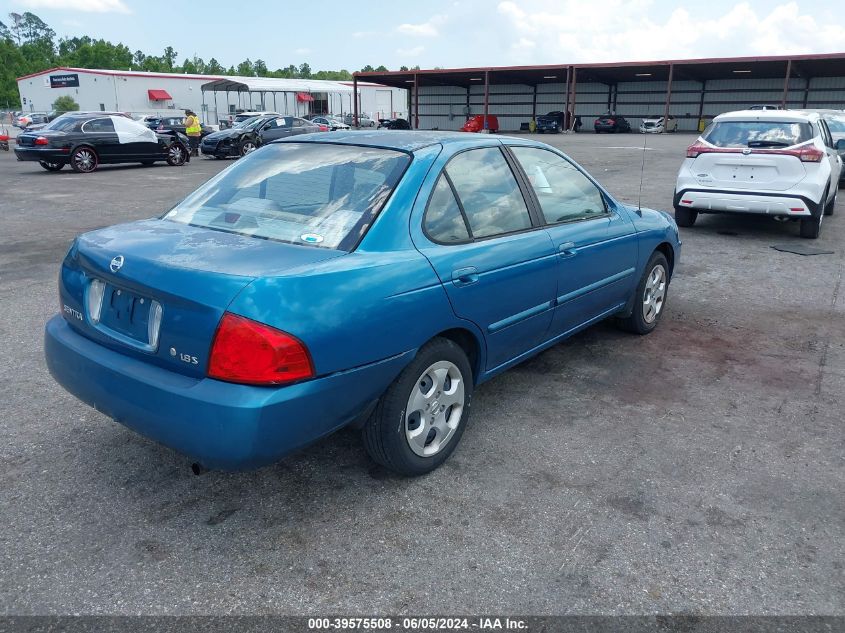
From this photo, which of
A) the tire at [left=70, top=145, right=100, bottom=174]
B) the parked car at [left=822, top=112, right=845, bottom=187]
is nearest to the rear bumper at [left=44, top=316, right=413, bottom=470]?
the parked car at [left=822, top=112, right=845, bottom=187]

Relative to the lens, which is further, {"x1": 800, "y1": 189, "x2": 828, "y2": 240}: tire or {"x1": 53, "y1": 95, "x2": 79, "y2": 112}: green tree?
{"x1": 53, "y1": 95, "x2": 79, "y2": 112}: green tree

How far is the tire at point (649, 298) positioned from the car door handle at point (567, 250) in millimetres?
1246

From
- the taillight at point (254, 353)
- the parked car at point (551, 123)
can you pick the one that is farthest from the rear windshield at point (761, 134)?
the parked car at point (551, 123)

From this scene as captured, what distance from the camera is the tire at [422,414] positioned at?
Result: 3.00m

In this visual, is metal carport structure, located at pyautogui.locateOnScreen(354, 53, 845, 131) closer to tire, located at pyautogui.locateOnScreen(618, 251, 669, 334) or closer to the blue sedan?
tire, located at pyautogui.locateOnScreen(618, 251, 669, 334)

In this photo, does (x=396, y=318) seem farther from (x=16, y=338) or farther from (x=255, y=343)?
(x=16, y=338)

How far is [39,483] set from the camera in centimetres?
319

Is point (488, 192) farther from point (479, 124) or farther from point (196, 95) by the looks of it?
A: point (196, 95)

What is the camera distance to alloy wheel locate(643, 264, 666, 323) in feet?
17.4

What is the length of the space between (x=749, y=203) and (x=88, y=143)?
16.9m

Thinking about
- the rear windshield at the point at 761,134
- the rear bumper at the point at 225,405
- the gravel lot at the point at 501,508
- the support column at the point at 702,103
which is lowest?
the gravel lot at the point at 501,508

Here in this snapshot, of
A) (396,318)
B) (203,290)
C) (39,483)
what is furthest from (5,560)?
(396,318)

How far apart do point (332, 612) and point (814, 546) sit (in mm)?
1937

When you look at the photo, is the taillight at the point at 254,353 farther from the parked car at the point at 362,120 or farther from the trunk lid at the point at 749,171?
the parked car at the point at 362,120
